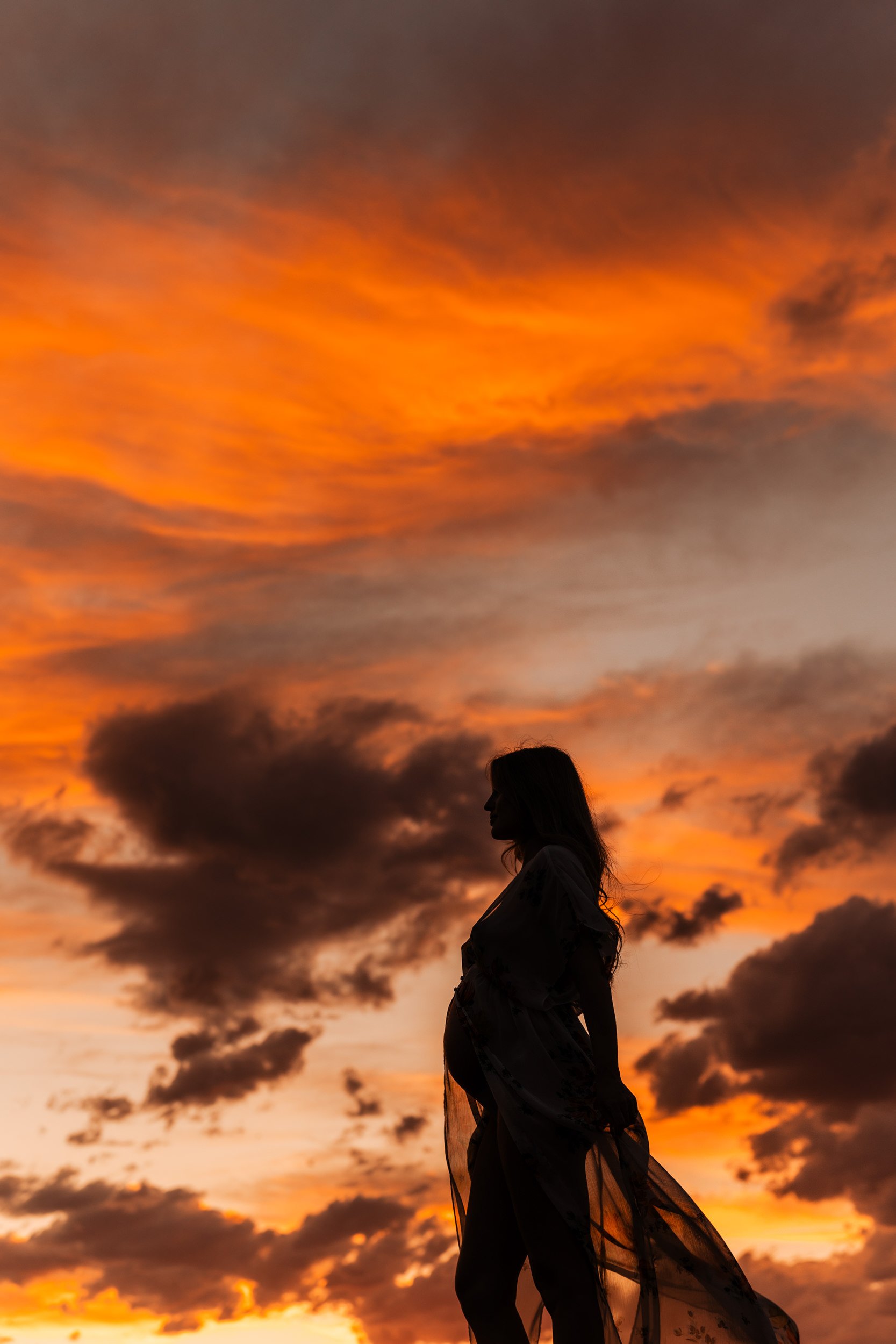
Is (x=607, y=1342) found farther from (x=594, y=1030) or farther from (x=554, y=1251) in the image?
(x=594, y=1030)

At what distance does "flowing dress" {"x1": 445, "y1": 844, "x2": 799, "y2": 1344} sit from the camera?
20.3 ft

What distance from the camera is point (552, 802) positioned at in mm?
6727

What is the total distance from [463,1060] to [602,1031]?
30.5 inches

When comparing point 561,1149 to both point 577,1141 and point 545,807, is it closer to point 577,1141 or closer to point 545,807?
point 577,1141

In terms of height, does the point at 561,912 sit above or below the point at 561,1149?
above

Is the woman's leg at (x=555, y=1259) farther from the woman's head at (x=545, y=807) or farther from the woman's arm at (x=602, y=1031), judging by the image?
the woman's head at (x=545, y=807)

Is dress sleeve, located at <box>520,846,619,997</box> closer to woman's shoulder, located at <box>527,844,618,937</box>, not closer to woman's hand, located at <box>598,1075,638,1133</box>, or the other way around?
woman's shoulder, located at <box>527,844,618,937</box>

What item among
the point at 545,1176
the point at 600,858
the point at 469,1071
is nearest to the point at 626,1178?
the point at 545,1176

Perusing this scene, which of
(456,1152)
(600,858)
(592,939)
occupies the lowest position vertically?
(456,1152)

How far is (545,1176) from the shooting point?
6.23 meters

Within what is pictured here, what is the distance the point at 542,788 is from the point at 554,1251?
197 cm

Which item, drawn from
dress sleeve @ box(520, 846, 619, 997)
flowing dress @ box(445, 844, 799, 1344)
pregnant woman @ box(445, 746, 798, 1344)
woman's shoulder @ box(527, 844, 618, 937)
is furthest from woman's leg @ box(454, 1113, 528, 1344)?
woman's shoulder @ box(527, 844, 618, 937)

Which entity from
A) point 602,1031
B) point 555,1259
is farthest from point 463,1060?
point 555,1259

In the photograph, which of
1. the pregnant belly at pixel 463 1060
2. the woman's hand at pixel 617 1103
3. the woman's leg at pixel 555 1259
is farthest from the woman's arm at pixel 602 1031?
the pregnant belly at pixel 463 1060
